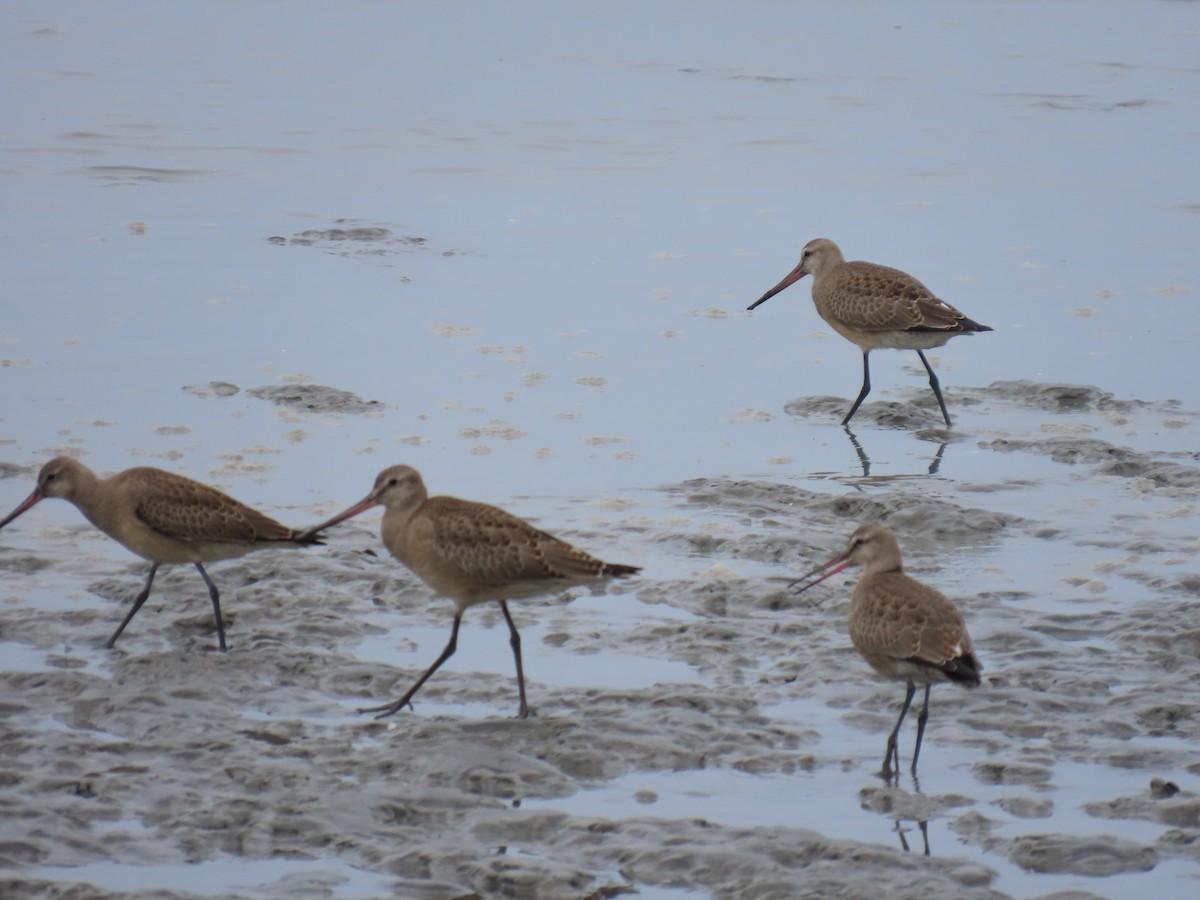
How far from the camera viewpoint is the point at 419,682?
625 centimetres

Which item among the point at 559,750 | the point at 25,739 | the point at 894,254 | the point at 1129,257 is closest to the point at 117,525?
the point at 25,739

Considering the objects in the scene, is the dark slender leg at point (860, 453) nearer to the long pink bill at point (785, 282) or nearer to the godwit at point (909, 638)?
the long pink bill at point (785, 282)

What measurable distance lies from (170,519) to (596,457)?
114 inches

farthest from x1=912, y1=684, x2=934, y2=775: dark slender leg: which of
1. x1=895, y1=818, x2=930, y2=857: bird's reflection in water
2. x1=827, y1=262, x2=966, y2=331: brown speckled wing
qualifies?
x1=827, y1=262, x2=966, y2=331: brown speckled wing

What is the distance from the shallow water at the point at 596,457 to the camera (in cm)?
537

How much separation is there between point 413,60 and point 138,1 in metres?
4.92

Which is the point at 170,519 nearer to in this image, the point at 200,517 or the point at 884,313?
the point at 200,517

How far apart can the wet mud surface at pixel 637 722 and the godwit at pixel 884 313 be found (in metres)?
2.12

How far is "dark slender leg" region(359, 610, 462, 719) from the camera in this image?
6.16m

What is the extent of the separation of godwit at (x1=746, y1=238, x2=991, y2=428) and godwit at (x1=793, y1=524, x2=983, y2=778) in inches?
156

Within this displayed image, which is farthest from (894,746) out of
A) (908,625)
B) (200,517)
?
(200,517)

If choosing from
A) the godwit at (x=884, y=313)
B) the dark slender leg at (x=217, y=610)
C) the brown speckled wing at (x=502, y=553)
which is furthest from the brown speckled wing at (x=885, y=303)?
the dark slender leg at (x=217, y=610)

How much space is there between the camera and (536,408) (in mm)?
9977

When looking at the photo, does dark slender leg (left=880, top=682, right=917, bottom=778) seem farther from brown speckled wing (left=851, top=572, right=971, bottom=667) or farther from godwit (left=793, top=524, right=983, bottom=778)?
brown speckled wing (left=851, top=572, right=971, bottom=667)
